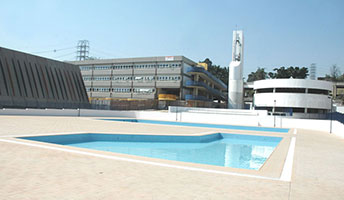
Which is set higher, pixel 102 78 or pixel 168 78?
pixel 102 78

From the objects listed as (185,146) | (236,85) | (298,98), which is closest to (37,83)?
(185,146)

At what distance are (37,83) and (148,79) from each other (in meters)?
19.7

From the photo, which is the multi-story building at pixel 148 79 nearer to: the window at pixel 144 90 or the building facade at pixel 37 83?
the window at pixel 144 90

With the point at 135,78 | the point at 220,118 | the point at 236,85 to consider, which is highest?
the point at 135,78

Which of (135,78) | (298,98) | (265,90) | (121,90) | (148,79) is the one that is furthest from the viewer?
(121,90)

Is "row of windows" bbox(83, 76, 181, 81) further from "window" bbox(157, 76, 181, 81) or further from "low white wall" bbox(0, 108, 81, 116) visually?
"low white wall" bbox(0, 108, 81, 116)

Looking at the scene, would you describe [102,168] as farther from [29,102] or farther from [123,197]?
[29,102]

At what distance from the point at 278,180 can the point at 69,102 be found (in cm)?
3482

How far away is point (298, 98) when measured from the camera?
3750cm

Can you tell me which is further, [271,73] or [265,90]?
[271,73]

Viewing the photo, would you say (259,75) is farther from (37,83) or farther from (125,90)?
(37,83)

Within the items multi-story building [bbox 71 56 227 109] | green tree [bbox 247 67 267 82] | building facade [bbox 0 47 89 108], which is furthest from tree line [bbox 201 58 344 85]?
building facade [bbox 0 47 89 108]

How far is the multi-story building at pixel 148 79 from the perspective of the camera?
150 feet

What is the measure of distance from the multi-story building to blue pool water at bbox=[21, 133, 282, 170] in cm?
2908
